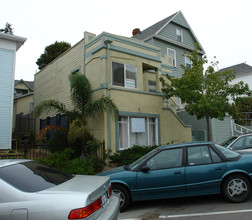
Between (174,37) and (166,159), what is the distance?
17.4 m

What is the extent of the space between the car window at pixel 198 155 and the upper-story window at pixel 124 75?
7.11 m

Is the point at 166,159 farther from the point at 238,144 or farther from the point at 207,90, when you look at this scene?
the point at 207,90

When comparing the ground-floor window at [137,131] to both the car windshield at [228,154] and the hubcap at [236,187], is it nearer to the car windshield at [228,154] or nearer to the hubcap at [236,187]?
the car windshield at [228,154]

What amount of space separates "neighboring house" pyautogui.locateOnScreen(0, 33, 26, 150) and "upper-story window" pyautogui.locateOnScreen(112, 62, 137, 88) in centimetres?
578

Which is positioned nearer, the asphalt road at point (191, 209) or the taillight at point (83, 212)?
the taillight at point (83, 212)

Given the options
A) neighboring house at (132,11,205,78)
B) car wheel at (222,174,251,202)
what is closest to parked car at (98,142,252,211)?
car wheel at (222,174,251,202)

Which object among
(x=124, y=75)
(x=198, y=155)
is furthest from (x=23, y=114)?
(x=198, y=155)

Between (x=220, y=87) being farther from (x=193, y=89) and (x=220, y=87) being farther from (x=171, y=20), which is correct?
(x=171, y=20)

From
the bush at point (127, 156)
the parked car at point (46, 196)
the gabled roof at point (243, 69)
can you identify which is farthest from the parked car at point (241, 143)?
the gabled roof at point (243, 69)

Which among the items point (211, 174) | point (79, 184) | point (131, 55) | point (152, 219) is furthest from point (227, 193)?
point (131, 55)

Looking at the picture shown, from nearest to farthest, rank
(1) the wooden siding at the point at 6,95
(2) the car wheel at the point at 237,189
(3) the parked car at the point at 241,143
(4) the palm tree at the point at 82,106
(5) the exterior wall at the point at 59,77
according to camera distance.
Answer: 1. (2) the car wheel at the point at 237,189
2. (3) the parked car at the point at 241,143
3. (4) the palm tree at the point at 82,106
4. (1) the wooden siding at the point at 6,95
5. (5) the exterior wall at the point at 59,77

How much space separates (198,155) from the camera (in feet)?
18.7

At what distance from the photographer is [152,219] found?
4906mm

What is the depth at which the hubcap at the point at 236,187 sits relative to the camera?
538cm
